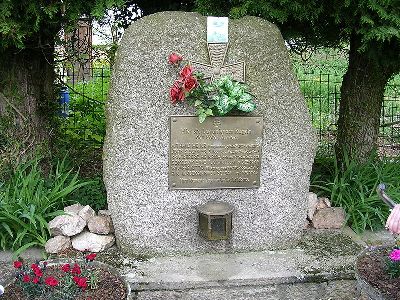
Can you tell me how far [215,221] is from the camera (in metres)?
3.87

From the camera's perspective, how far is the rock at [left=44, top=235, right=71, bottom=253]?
13.1ft

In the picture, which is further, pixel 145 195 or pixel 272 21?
pixel 272 21

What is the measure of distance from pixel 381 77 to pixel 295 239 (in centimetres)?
169

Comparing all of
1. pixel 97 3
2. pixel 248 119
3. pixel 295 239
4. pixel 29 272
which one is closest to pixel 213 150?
pixel 248 119

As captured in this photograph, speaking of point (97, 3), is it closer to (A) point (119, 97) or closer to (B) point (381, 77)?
(A) point (119, 97)

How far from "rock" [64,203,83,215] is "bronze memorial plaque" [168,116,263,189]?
0.74 metres

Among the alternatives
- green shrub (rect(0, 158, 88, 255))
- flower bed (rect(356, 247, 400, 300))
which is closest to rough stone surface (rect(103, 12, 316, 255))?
green shrub (rect(0, 158, 88, 255))

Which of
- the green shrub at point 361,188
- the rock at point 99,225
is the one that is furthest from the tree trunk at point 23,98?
the green shrub at point 361,188

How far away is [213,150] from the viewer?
13.2ft

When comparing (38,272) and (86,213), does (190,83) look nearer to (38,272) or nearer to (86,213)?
(86,213)

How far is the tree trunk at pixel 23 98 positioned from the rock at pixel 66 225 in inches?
36.1

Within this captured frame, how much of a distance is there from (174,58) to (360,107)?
203cm

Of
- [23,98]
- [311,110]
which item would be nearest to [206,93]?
[23,98]

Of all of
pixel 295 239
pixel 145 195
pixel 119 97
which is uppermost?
pixel 119 97
